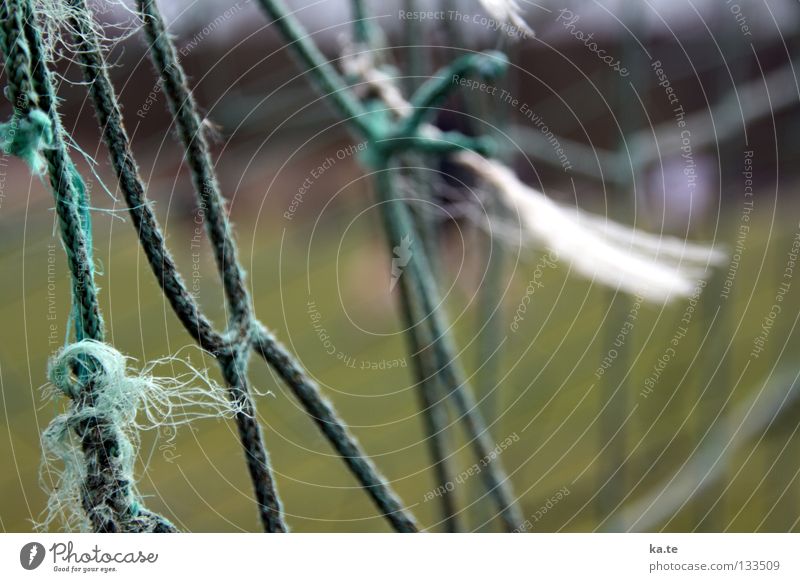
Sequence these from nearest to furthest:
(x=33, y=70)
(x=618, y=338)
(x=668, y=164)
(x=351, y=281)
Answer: (x=33, y=70) < (x=618, y=338) < (x=668, y=164) < (x=351, y=281)

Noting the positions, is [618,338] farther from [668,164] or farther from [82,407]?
[82,407]

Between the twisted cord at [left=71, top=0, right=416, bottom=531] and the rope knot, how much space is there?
18 millimetres

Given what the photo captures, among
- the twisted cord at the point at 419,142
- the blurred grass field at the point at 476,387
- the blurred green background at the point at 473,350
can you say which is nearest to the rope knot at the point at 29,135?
the twisted cord at the point at 419,142

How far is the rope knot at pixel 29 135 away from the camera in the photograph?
0.70 feet

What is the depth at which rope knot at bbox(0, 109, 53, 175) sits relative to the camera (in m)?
0.21

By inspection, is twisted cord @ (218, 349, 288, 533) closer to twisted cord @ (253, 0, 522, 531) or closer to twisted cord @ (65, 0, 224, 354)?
twisted cord @ (65, 0, 224, 354)

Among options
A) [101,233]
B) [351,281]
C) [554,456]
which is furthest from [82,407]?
→ [351,281]

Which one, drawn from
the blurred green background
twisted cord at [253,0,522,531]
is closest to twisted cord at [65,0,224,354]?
twisted cord at [253,0,522,531]

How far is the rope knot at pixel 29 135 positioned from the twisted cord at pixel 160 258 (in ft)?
0.06

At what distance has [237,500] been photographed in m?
1.73

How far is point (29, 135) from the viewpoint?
0.70ft
